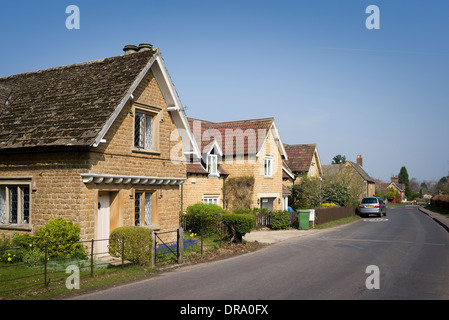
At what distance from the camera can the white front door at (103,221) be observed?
1441 cm

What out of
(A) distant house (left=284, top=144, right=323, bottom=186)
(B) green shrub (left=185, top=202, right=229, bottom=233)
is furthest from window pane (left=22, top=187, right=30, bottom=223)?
(A) distant house (left=284, top=144, right=323, bottom=186)

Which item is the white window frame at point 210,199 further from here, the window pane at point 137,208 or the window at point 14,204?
the window at point 14,204

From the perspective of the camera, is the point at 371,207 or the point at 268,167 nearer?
the point at 268,167

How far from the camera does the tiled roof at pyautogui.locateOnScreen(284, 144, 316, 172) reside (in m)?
43.6

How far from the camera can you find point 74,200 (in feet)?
43.8

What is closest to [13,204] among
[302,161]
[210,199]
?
[210,199]

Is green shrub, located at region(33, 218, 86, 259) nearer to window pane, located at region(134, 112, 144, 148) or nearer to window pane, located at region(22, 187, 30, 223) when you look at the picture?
window pane, located at region(22, 187, 30, 223)

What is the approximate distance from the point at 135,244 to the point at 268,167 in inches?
778

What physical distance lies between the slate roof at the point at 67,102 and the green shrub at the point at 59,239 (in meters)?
2.56

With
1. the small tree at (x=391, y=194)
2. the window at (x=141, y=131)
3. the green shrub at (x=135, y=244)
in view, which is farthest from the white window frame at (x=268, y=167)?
the small tree at (x=391, y=194)

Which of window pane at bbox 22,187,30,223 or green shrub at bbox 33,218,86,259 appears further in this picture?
window pane at bbox 22,187,30,223

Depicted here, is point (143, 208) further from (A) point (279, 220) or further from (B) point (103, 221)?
(A) point (279, 220)

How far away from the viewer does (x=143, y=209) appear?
16.5 meters
